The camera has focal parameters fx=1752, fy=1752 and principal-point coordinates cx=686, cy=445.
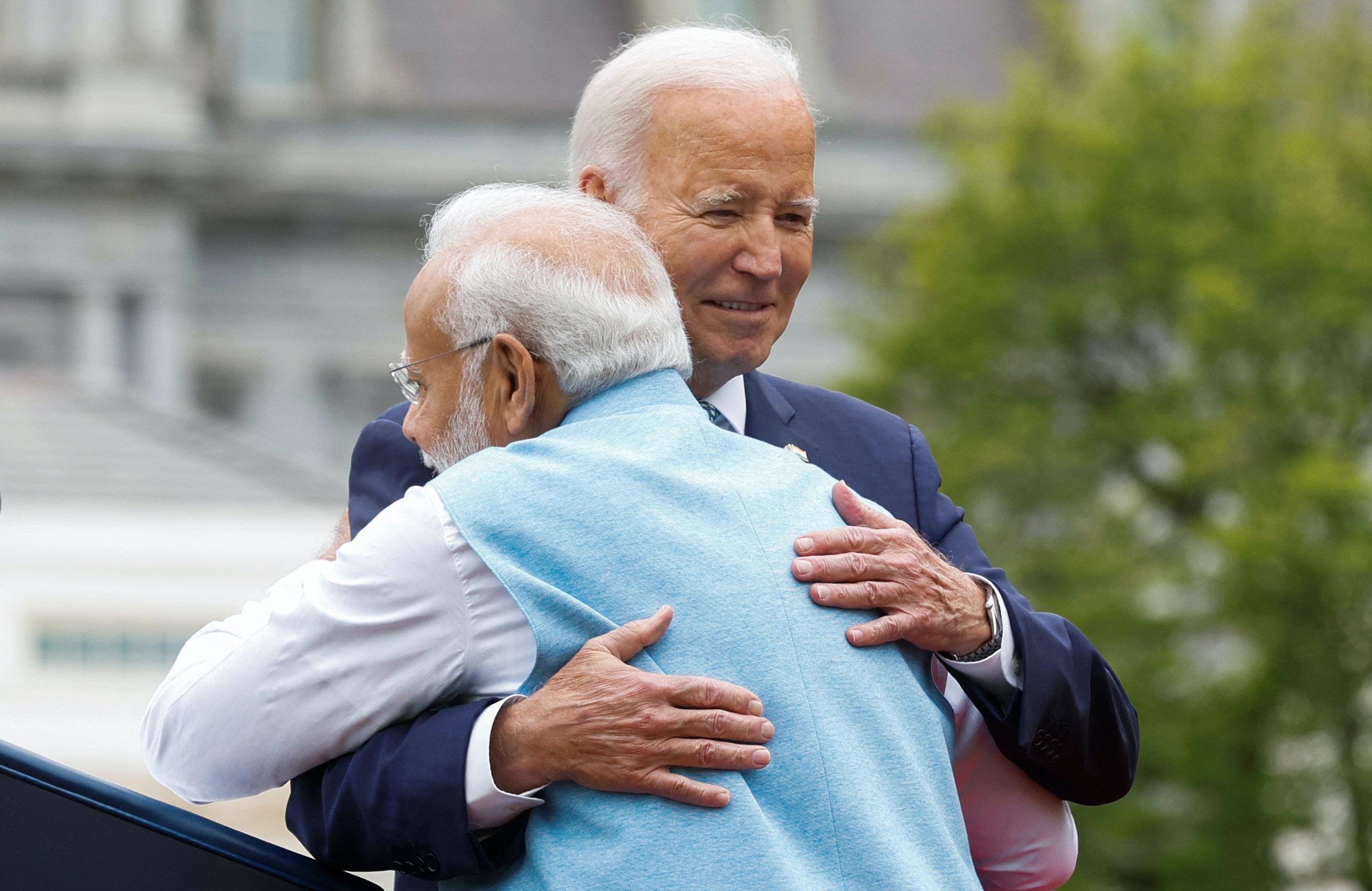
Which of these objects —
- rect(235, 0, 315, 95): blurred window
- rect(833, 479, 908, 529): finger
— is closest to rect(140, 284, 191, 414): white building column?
rect(235, 0, 315, 95): blurred window

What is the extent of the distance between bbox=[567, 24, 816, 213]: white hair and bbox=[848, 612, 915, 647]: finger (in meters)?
0.77

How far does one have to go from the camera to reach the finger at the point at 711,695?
1.62 meters

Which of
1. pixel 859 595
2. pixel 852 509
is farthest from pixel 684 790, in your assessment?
pixel 852 509

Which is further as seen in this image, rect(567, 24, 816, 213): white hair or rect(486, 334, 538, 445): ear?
rect(567, 24, 816, 213): white hair

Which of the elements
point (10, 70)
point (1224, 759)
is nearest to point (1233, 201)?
point (1224, 759)

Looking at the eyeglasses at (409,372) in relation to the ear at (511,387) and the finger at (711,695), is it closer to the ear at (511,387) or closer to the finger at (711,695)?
the ear at (511,387)

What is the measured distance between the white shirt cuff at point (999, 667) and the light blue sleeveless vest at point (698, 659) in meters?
0.22

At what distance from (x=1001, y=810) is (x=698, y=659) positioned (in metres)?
0.55

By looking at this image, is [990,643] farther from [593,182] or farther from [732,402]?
[593,182]

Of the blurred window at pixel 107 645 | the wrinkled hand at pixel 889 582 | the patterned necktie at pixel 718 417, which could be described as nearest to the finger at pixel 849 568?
the wrinkled hand at pixel 889 582

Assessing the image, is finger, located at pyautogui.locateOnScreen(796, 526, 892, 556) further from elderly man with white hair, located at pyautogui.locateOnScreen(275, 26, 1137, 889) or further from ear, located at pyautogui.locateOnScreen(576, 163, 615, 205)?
ear, located at pyautogui.locateOnScreen(576, 163, 615, 205)

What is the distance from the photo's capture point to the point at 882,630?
1726 mm

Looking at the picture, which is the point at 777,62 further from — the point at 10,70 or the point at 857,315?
the point at 10,70

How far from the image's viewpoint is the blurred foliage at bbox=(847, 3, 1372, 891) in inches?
372
